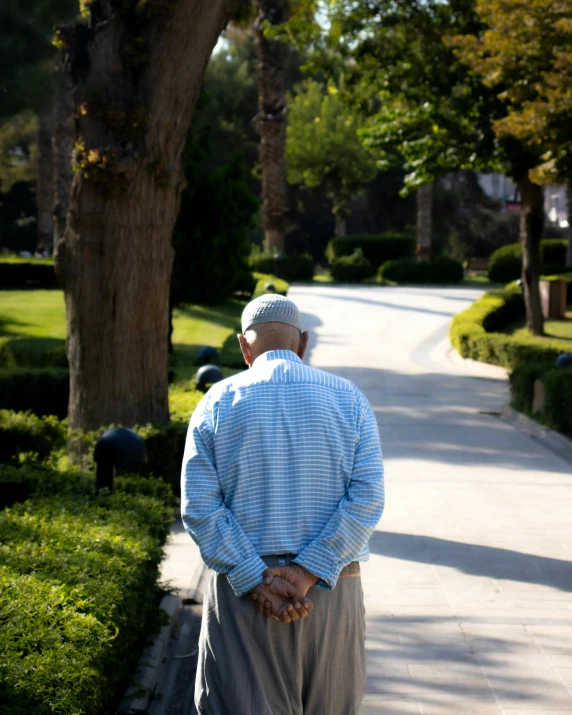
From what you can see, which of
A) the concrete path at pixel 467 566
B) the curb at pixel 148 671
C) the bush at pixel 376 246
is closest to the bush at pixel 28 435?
the concrete path at pixel 467 566

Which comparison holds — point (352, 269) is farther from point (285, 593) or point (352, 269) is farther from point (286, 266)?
point (285, 593)

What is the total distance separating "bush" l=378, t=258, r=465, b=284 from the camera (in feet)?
128

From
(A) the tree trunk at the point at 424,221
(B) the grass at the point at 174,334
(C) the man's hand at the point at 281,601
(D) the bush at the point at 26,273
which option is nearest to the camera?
(C) the man's hand at the point at 281,601

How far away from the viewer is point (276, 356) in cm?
319

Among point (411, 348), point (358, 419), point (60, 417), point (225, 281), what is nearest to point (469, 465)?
point (60, 417)

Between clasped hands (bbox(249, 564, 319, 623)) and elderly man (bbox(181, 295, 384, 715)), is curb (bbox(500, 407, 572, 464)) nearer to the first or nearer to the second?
elderly man (bbox(181, 295, 384, 715))

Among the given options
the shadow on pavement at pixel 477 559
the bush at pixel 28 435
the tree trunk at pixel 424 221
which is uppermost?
the tree trunk at pixel 424 221

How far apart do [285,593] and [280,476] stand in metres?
0.33

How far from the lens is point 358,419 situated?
3.11m

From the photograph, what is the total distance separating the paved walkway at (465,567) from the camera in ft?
15.6

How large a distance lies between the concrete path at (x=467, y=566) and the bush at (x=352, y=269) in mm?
23942

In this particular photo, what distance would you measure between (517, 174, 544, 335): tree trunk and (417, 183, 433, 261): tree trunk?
19.2 meters

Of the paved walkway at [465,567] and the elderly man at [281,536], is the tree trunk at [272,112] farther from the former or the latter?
the elderly man at [281,536]

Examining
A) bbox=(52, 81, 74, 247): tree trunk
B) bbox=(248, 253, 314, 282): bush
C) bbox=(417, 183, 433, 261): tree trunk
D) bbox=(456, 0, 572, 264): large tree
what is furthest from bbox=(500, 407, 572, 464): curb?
bbox=(417, 183, 433, 261): tree trunk
